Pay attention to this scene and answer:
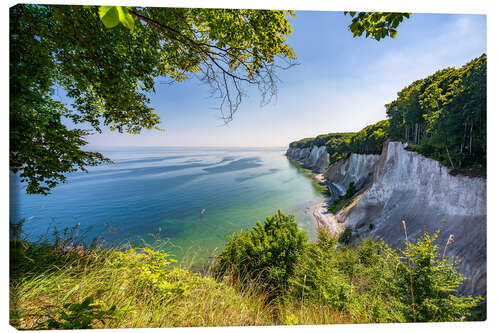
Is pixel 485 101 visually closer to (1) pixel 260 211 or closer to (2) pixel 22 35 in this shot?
(2) pixel 22 35

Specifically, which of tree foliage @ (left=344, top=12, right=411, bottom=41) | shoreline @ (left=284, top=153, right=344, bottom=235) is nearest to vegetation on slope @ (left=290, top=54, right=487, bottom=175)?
tree foliage @ (left=344, top=12, right=411, bottom=41)

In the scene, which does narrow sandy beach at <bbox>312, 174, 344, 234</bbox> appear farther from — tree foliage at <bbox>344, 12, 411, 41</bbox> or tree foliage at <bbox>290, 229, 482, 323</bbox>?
tree foliage at <bbox>344, 12, 411, 41</bbox>

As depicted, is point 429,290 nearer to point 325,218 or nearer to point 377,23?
point 377,23

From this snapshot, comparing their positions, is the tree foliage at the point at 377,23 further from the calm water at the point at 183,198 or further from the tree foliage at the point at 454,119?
the calm water at the point at 183,198

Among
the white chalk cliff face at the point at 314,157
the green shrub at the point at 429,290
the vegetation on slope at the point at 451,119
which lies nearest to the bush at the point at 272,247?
the green shrub at the point at 429,290

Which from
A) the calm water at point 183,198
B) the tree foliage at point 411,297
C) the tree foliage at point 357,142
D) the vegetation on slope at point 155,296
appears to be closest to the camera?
the vegetation on slope at point 155,296
